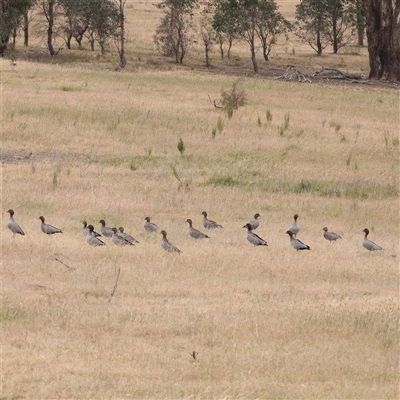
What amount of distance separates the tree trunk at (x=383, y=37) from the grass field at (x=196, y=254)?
36.0ft

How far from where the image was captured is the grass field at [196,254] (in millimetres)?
9227

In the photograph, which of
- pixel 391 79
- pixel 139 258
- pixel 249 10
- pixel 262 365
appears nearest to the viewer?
pixel 262 365

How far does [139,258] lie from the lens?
46.0ft

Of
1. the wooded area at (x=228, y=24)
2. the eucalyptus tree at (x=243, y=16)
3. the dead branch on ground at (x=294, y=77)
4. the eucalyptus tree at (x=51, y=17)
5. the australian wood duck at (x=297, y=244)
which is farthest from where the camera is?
the eucalyptus tree at (x=51, y=17)

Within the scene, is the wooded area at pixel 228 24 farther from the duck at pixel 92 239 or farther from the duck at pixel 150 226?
the duck at pixel 92 239

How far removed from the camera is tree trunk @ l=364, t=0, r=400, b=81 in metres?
43.3

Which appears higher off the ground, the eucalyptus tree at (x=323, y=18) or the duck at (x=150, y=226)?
the eucalyptus tree at (x=323, y=18)

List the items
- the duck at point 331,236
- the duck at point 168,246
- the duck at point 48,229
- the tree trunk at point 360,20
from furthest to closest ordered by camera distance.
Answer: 1. the tree trunk at point 360,20
2. the duck at point 331,236
3. the duck at point 48,229
4. the duck at point 168,246

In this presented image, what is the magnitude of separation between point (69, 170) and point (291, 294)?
31.4ft

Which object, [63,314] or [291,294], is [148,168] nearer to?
[291,294]

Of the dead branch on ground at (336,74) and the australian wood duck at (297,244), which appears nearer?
the australian wood duck at (297,244)

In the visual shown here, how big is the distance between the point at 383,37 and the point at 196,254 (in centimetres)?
3210

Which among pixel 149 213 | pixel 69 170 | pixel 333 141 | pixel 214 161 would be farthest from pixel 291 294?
pixel 333 141

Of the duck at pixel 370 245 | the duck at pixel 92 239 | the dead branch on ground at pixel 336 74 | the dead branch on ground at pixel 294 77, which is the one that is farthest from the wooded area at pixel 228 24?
the duck at pixel 370 245
